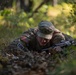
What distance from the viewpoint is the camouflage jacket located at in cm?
1088

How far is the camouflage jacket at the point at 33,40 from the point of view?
10.9 m

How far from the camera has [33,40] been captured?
11.2 meters

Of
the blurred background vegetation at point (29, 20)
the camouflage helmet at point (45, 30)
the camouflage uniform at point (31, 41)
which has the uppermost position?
the camouflage helmet at point (45, 30)

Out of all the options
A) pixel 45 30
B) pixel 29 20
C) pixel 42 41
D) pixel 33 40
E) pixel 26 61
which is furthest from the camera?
pixel 29 20

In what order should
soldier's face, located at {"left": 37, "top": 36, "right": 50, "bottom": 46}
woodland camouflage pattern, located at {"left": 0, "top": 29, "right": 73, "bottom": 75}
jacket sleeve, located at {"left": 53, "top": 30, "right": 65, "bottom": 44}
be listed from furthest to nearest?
1. jacket sleeve, located at {"left": 53, "top": 30, "right": 65, "bottom": 44}
2. soldier's face, located at {"left": 37, "top": 36, "right": 50, "bottom": 46}
3. woodland camouflage pattern, located at {"left": 0, "top": 29, "right": 73, "bottom": 75}

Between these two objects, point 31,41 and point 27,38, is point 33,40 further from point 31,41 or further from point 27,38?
point 27,38

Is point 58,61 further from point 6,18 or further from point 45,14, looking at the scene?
point 45,14

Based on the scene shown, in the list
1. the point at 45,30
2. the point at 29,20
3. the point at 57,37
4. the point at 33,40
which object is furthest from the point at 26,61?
the point at 29,20

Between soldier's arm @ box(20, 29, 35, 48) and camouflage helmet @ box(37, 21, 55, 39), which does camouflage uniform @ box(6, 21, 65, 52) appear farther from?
camouflage helmet @ box(37, 21, 55, 39)

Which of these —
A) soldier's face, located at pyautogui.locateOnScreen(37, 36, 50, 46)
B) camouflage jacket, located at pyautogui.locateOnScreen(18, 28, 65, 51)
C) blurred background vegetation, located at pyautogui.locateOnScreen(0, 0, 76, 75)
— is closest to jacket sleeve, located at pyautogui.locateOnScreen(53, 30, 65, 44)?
camouflage jacket, located at pyautogui.locateOnScreen(18, 28, 65, 51)

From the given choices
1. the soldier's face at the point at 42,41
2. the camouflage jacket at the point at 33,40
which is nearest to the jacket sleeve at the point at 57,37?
the camouflage jacket at the point at 33,40

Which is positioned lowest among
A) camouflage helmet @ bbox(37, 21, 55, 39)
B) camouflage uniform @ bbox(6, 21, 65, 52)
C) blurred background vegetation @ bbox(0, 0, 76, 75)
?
blurred background vegetation @ bbox(0, 0, 76, 75)

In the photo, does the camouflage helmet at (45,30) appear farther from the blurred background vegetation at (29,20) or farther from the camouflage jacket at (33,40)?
the blurred background vegetation at (29,20)

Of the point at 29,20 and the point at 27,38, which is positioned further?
the point at 29,20
